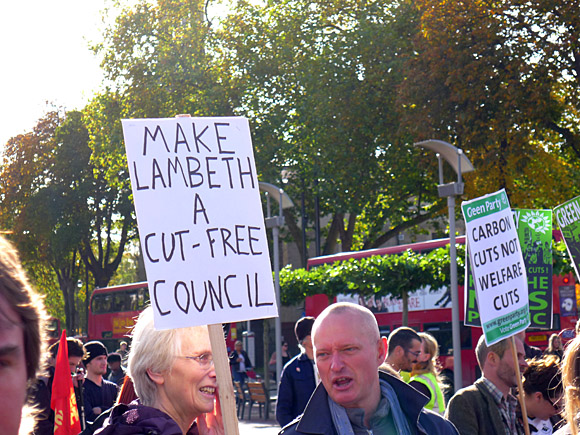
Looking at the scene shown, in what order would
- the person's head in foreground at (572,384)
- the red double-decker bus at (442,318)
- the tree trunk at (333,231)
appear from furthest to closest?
1. the tree trunk at (333,231)
2. the red double-decker bus at (442,318)
3. the person's head in foreground at (572,384)

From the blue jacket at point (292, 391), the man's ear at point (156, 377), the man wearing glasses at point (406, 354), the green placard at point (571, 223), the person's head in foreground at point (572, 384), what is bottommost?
the blue jacket at point (292, 391)

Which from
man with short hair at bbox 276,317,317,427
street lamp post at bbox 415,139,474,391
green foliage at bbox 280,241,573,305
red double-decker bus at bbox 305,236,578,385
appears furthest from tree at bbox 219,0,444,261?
man with short hair at bbox 276,317,317,427

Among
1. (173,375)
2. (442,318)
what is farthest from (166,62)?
(173,375)

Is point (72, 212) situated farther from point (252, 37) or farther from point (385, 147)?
point (385, 147)

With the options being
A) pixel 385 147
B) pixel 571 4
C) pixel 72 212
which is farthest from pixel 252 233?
pixel 72 212

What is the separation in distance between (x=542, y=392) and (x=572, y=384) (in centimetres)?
276

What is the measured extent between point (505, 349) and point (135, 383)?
10.3ft

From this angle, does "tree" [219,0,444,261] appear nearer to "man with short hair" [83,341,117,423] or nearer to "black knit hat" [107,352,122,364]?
"black knit hat" [107,352,122,364]

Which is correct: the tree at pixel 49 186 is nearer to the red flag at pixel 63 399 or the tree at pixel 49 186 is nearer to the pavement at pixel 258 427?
the pavement at pixel 258 427

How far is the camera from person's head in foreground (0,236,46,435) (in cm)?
121

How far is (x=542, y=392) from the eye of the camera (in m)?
5.43

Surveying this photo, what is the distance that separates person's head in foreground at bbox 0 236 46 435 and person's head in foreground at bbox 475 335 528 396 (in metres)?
4.38

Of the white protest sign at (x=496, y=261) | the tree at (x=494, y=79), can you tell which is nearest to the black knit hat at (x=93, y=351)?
the white protest sign at (x=496, y=261)

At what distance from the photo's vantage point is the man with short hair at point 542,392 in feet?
17.7
